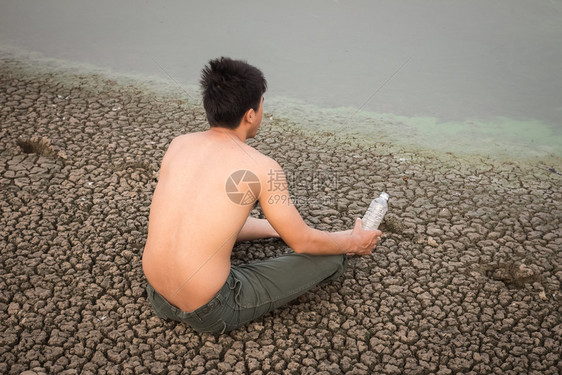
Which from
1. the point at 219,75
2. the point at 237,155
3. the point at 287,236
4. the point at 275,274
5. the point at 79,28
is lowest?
the point at 79,28

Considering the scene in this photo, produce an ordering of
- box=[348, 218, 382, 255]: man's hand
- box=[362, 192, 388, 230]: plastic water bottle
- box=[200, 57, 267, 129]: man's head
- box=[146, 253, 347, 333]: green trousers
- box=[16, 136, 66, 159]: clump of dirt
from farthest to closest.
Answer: box=[16, 136, 66, 159]: clump of dirt → box=[362, 192, 388, 230]: plastic water bottle → box=[348, 218, 382, 255]: man's hand → box=[146, 253, 347, 333]: green trousers → box=[200, 57, 267, 129]: man's head

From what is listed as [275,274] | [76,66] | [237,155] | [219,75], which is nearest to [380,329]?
[275,274]

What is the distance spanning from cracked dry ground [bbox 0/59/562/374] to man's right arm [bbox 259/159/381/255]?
1.01 feet

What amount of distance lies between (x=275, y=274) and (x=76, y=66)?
125 inches

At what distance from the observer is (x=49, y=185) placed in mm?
3324

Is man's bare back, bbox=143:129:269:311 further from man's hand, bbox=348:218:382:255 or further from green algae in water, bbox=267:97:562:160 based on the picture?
green algae in water, bbox=267:97:562:160

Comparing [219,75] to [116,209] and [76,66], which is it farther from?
[76,66]

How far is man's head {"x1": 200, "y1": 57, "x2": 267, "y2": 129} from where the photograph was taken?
217 cm

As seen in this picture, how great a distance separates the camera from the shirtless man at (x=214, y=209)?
2188 mm

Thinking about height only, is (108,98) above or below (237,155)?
below

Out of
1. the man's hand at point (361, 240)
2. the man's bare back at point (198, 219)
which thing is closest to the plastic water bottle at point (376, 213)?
the man's hand at point (361, 240)

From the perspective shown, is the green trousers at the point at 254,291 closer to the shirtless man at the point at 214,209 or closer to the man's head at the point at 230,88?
the shirtless man at the point at 214,209

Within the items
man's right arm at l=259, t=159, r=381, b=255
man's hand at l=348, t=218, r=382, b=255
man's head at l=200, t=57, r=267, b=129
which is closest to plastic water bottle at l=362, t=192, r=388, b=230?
man's hand at l=348, t=218, r=382, b=255

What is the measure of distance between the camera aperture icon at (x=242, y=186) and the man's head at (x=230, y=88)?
0.70ft
